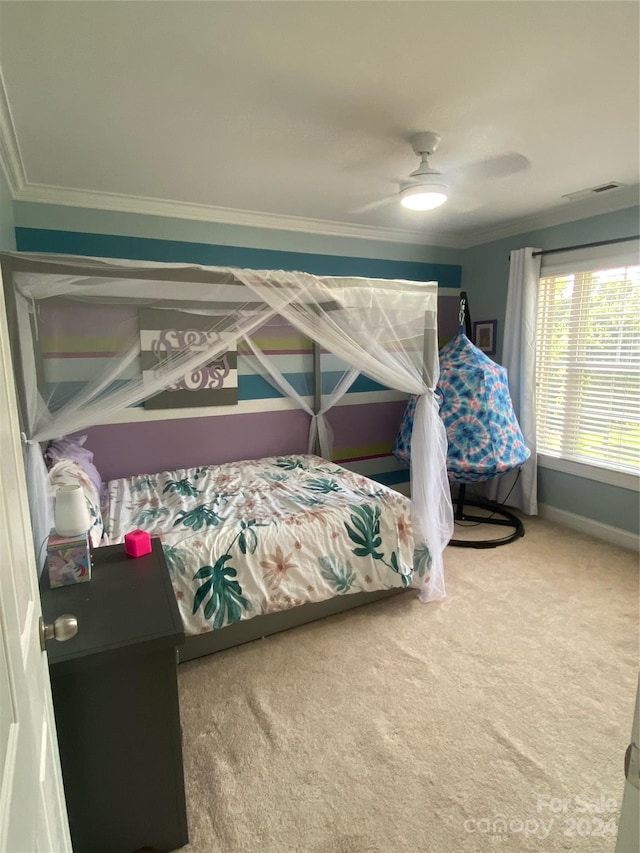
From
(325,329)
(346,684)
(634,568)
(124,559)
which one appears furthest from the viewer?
(634,568)

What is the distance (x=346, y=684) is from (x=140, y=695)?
1.16 m

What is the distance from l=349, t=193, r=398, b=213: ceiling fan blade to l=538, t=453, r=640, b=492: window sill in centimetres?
247

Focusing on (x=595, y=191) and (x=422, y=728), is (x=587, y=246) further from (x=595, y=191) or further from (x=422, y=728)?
(x=422, y=728)

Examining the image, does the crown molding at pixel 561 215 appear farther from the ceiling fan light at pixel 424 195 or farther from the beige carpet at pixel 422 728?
the beige carpet at pixel 422 728

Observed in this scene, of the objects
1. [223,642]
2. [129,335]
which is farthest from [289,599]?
[129,335]

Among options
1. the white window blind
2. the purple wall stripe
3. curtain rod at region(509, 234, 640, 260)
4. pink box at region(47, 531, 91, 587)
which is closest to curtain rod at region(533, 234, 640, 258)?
curtain rod at region(509, 234, 640, 260)

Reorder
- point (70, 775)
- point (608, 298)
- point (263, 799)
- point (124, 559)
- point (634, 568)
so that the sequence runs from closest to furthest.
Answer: point (70, 775) < point (263, 799) < point (124, 559) < point (634, 568) < point (608, 298)

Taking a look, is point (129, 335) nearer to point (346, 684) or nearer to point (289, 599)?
point (289, 599)

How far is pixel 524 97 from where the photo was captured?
1.97m

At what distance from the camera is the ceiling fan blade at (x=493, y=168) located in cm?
264

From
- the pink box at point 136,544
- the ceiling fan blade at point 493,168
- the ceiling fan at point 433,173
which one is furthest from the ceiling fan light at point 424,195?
the pink box at point 136,544

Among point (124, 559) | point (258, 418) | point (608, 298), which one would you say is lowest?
point (124, 559)

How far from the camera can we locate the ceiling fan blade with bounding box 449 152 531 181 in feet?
8.65

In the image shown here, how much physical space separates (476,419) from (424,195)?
1746mm
